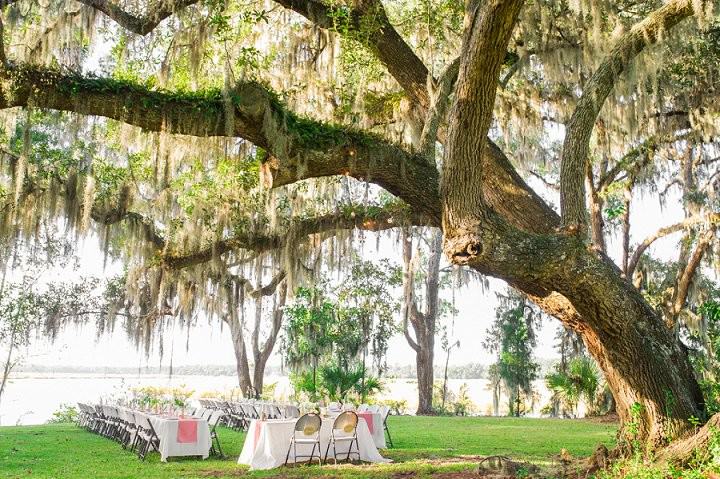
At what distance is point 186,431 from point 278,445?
1530 mm

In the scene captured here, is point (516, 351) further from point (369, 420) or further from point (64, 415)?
point (64, 415)

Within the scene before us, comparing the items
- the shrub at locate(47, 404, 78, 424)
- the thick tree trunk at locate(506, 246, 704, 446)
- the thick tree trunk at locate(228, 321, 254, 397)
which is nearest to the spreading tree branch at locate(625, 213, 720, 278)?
the thick tree trunk at locate(506, 246, 704, 446)

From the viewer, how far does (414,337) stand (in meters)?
19.2

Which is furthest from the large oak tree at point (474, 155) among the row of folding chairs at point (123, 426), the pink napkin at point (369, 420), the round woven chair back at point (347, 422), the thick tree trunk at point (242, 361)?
the thick tree trunk at point (242, 361)

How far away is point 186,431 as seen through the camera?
300 inches

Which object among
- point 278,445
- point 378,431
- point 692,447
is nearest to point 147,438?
point 278,445

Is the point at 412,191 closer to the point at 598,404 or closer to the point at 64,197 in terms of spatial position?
Result: the point at 64,197

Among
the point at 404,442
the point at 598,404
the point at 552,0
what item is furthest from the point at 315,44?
the point at 598,404

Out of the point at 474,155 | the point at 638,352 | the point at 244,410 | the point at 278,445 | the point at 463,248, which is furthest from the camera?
→ the point at 244,410

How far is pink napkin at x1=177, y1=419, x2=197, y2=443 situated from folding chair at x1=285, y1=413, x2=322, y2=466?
151 cm

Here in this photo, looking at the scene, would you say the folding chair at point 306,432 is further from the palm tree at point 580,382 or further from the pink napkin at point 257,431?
the palm tree at point 580,382

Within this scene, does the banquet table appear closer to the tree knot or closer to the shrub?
the tree knot

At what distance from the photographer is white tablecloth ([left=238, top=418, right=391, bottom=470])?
263 inches

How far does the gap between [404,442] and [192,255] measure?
4.35m
